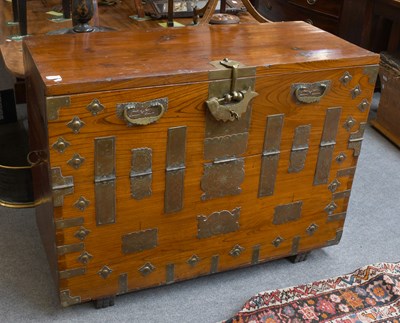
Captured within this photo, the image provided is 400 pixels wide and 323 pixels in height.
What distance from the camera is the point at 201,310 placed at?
1.75m

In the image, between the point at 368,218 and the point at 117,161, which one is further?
the point at 368,218

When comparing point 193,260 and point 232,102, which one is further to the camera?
point 193,260

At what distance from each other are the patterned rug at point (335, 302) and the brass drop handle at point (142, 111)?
0.67 metres

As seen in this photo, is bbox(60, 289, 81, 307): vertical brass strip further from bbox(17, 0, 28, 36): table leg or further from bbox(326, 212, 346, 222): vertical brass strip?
bbox(17, 0, 28, 36): table leg

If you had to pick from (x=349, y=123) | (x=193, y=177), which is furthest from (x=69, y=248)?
(x=349, y=123)

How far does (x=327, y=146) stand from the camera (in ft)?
5.68

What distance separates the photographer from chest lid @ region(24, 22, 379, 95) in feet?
4.54

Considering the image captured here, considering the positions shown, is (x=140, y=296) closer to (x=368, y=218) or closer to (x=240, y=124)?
(x=240, y=124)

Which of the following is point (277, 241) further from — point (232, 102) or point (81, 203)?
point (81, 203)

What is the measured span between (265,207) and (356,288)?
417mm

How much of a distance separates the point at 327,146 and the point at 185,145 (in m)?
0.47

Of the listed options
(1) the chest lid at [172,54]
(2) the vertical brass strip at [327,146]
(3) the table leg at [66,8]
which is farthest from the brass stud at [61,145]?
(3) the table leg at [66,8]

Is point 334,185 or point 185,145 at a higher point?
point 185,145

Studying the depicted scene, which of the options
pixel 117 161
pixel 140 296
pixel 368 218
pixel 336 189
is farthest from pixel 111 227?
pixel 368 218
